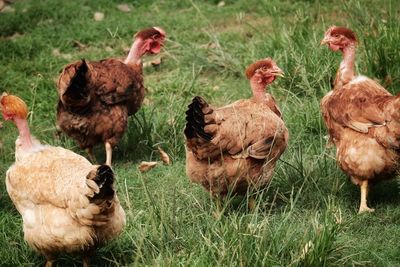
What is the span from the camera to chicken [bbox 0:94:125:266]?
391cm

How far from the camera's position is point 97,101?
5805 mm

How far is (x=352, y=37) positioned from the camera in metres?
5.49

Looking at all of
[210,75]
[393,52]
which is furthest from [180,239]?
[210,75]

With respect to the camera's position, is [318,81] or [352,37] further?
[318,81]

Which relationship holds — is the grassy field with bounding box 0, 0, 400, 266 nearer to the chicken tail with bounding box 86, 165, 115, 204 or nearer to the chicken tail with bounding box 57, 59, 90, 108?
the chicken tail with bounding box 86, 165, 115, 204

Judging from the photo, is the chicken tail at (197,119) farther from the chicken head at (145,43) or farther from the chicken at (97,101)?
the chicken head at (145,43)

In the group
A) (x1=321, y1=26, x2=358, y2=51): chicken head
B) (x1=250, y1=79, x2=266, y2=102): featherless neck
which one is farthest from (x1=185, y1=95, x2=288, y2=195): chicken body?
(x1=321, y1=26, x2=358, y2=51): chicken head

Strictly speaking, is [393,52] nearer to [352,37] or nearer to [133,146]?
[352,37]

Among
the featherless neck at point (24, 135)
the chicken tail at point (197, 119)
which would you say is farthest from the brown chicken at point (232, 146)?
the featherless neck at point (24, 135)

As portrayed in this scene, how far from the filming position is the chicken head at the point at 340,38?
5.48 meters

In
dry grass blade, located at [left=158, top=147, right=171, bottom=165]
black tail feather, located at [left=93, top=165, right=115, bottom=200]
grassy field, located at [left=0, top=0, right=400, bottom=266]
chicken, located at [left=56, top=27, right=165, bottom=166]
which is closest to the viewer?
black tail feather, located at [left=93, top=165, right=115, bottom=200]

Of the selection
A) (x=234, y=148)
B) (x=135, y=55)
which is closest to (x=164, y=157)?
(x=135, y=55)

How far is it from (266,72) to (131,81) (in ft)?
4.33

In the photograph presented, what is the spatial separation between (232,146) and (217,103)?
2206 millimetres
